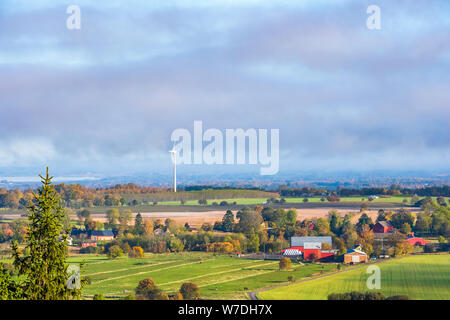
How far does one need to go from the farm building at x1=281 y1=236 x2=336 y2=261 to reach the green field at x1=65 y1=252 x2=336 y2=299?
2319 mm

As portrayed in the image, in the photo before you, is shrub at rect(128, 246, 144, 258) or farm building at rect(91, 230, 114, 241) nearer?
shrub at rect(128, 246, 144, 258)

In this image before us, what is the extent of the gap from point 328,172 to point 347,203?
59.8 meters

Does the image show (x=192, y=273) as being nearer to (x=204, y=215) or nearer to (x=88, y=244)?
(x=88, y=244)

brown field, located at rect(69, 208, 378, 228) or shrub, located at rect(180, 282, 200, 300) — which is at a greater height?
brown field, located at rect(69, 208, 378, 228)

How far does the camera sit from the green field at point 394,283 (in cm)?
2656

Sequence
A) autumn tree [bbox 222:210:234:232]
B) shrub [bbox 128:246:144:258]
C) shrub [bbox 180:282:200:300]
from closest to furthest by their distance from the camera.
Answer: shrub [bbox 180:282:200:300]
shrub [bbox 128:246:144:258]
autumn tree [bbox 222:210:234:232]

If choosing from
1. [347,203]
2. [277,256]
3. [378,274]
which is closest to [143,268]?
[277,256]

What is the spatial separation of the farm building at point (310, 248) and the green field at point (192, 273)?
7.61ft

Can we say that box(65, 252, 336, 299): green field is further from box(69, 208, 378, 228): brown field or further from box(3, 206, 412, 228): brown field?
box(3, 206, 412, 228): brown field

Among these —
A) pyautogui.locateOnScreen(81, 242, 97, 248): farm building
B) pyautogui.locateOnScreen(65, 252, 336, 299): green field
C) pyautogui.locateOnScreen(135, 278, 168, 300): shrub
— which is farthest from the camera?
pyautogui.locateOnScreen(81, 242, 97, 248): farm building

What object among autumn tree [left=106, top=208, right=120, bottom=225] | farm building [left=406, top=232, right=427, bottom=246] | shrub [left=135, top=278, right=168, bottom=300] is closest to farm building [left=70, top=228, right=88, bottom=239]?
autumn tree [left=106, top=208, right=120, bottom=225]

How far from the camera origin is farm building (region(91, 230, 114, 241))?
5131 cm

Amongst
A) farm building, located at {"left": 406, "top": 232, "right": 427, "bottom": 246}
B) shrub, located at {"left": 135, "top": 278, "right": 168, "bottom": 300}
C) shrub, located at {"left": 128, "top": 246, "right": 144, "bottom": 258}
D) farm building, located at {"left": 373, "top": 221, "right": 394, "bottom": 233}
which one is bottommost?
shrub, located at {"left": 128, "top": 246, "right": 144, "bottom": 258}

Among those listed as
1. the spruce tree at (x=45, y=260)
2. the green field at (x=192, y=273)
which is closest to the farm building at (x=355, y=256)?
the green field at (x=192, y=273)
